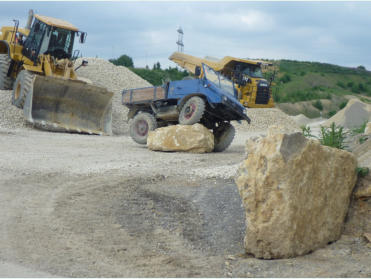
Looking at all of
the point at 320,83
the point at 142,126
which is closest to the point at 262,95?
the point at 142,126

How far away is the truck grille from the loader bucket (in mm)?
6958

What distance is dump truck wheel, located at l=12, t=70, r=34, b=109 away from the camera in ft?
51.1

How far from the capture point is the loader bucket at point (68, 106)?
1473cm

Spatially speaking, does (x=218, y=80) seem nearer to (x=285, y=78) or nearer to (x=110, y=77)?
(x=110, y=77)

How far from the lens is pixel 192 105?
12.6 m

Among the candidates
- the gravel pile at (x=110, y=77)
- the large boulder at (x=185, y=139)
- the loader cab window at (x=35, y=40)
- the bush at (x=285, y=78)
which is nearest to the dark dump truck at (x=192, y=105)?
the large boulder at (x=185, y=139)

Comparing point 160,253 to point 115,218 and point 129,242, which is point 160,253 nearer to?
point 129,242

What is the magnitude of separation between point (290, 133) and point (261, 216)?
0.93 m

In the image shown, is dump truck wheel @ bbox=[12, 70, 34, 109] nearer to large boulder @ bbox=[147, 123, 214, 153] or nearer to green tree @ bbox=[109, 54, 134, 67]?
large boulder @ bbox=[147, 123, 214, 153]

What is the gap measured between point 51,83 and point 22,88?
154 cm

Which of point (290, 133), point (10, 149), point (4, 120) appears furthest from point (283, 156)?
point (4, 120)

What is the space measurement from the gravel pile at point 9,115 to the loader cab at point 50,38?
5.90ft

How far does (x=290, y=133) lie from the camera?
5.02m

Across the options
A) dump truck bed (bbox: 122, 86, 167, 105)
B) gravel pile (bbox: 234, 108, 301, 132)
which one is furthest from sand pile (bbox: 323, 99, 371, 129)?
dump truck bed (bbox: 122, 86, 167, 105)
